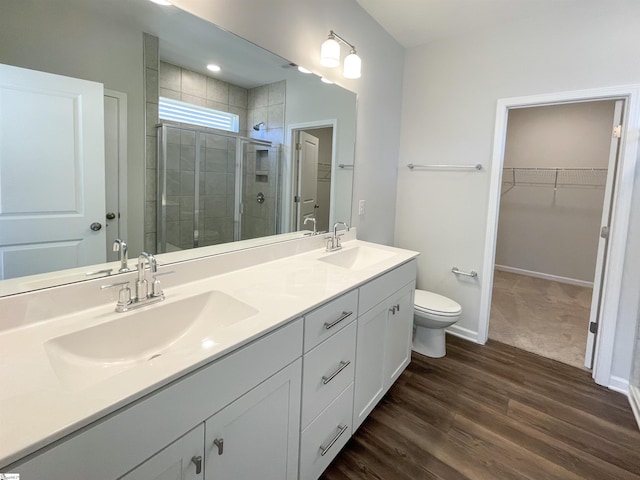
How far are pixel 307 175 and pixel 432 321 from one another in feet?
4.55

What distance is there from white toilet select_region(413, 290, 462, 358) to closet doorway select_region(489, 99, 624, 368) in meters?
1.12

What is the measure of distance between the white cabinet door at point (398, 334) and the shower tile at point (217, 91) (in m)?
1.34

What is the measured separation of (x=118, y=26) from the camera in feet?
3.71

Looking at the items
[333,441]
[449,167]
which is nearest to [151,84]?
[333,441]

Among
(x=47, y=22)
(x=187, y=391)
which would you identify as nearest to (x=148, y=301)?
(x=187, y=391)

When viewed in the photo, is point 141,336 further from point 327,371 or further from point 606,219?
point 606,219

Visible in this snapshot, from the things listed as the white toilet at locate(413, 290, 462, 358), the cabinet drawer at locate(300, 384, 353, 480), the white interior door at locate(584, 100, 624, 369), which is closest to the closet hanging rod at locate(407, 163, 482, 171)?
the white interior door at locate(584, 100, 624, 369)

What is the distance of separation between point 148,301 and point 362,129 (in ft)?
6.33

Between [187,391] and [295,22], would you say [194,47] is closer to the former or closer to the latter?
[295,22]

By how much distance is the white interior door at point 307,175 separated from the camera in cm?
199

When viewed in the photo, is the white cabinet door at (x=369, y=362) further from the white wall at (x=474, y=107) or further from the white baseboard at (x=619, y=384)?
the white baseboard at (x=619, y=384)

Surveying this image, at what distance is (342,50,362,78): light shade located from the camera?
2039 mm

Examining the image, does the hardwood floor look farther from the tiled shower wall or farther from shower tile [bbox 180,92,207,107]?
shower tile [bbox 180,92,207,107]

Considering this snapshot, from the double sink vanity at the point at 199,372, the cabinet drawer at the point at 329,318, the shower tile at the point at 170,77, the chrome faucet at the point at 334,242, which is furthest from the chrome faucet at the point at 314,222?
the shower tile at the point at 170,77
